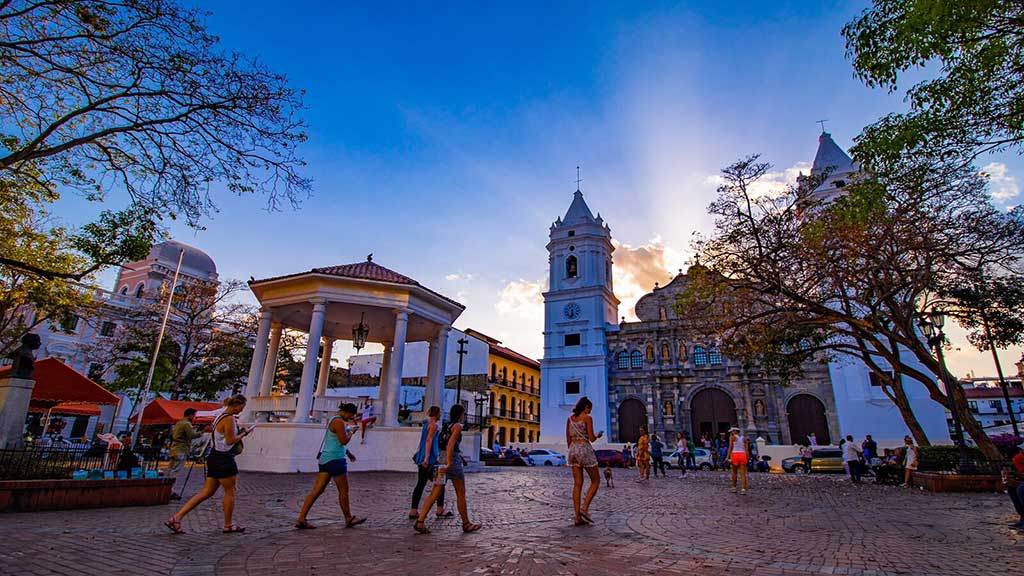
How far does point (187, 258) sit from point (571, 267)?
3417cm

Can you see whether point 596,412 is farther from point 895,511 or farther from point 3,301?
point 3,301

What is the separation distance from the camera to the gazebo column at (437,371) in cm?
1867

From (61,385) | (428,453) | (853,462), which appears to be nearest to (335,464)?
(428,453)

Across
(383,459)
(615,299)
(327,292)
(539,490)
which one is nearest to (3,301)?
(327,292)

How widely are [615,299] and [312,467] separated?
114ft

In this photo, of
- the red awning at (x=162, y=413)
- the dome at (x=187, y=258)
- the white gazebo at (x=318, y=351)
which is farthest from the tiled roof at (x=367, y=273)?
the dome at (x=187, y=258)

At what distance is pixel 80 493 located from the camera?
757cm

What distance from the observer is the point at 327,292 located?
15969 millimetres

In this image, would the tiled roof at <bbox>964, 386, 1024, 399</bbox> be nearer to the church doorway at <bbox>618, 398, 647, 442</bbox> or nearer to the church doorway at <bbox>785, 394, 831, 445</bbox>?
the church doorway at <bbox>785, 394, 831, 445</bbox>

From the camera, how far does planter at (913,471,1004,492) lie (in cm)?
1182

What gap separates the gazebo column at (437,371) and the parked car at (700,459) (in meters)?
16.3

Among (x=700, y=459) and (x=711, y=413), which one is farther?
(x=711, y=413)

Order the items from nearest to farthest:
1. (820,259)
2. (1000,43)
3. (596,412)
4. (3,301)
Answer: (1000,43)
(820,259)
(3,301)
(596,412)

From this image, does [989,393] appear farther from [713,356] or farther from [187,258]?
[187,258]
